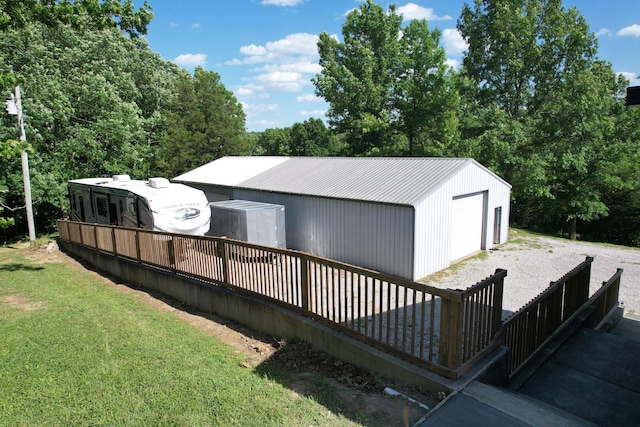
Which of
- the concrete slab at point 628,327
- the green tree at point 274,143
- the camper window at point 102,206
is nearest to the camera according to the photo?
the concrete slab at point 628,327

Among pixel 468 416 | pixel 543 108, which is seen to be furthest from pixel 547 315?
pixel 543 108

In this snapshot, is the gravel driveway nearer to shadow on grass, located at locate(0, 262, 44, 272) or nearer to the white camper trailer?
the white camper trailer

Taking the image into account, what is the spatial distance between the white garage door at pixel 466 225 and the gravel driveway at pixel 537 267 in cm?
44

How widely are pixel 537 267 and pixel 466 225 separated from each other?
2.37 meters

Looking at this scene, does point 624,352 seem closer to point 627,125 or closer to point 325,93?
point 627,125

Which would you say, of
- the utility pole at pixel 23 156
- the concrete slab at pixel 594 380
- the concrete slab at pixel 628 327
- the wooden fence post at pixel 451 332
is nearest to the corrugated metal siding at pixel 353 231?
the concrete slab at pixel 628 327

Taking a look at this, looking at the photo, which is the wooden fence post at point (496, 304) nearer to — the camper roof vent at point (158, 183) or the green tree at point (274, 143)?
the camper roof vent at point (158, 183)

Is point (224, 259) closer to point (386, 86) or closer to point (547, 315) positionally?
point (547, 315)

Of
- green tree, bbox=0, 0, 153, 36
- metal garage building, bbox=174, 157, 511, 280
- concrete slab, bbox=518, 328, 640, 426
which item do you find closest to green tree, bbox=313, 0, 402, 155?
metal garage building, bbox=174, 157, 511, 280

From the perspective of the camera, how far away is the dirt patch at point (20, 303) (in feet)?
26.1

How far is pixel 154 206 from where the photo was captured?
1173 centimetres

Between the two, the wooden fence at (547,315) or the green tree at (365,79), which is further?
the green tree at (365,79)

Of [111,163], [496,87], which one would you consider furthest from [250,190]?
[496,87]

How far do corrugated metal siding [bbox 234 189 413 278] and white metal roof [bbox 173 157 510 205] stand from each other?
31cm
